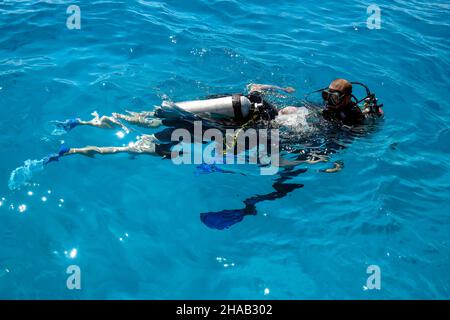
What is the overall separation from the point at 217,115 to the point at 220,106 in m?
0.14

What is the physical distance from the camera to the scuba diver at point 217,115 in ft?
17.3

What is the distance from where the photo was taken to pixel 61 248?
4.65 metres

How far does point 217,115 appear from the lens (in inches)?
209

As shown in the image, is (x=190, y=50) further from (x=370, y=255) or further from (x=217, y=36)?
(x=370, y=255)

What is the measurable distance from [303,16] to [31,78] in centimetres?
660

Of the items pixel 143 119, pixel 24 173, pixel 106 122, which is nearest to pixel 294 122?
pixel 143 119

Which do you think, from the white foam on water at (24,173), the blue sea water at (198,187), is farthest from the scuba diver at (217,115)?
the blue sea water at (198,187)

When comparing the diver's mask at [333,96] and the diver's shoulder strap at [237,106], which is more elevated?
the diver's mask at [333,96]

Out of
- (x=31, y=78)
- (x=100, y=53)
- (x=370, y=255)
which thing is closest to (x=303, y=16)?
(x=100, y=53)

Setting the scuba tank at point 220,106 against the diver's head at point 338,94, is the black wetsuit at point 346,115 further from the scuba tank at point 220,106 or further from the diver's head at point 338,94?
the scuba tank at point 220,106

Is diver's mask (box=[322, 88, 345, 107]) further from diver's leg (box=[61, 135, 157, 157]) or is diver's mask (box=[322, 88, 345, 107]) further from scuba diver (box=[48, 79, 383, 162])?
diver's leg (box=[61, 135, 157, 157])

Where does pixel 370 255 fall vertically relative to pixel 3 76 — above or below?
below

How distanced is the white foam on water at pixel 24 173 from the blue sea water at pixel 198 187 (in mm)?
111

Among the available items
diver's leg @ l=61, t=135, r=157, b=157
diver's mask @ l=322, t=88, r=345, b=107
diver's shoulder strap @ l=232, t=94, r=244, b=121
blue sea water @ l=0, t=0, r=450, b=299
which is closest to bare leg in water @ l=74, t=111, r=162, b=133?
blue sea water @ l=0, t=0, r=450, b=299
